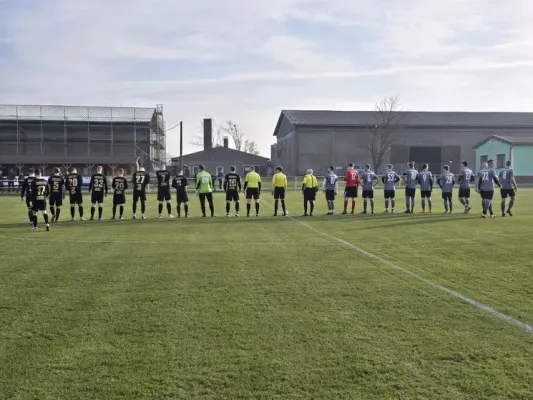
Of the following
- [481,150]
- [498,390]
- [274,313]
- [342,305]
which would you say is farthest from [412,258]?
[481,150]

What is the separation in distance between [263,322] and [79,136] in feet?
206

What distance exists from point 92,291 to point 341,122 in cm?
6658

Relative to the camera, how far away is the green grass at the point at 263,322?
4.77 m

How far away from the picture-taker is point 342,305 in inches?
287

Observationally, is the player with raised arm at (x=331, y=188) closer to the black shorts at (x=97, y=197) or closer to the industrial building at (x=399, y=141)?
the black shorts at (x=97, y=197)

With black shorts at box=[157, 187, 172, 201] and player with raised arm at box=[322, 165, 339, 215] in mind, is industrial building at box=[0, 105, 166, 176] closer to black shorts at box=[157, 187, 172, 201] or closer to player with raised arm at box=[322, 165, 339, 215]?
black shorts at box=[157, 187, 172, 201]

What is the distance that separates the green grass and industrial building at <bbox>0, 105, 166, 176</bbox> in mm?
52001

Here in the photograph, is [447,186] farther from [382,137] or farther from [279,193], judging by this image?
[382,137]

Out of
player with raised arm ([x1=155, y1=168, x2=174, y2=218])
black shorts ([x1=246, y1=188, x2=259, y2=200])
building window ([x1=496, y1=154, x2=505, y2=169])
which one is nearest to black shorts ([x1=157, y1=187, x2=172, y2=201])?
player with raised arm ([x1=155, y1=168, x2=174, y2=218])

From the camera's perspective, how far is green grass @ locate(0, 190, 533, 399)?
4.77 m

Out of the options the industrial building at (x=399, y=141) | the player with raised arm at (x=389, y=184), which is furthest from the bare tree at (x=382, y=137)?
the player with raised arm at (x=389, y=184)

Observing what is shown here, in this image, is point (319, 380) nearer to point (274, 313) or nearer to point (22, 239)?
point (274, 313)

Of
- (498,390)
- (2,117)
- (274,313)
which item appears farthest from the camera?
(2,117)

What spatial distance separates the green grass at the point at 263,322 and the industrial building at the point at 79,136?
5200 cm
